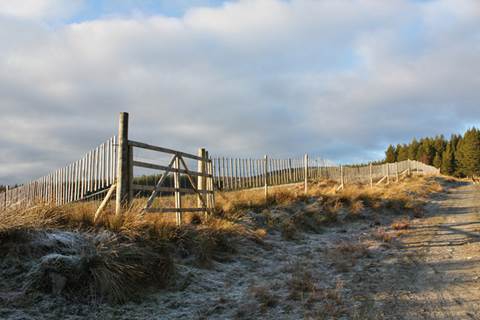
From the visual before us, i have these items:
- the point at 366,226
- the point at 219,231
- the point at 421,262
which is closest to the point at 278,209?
the point at 366,226

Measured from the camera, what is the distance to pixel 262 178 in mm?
17844

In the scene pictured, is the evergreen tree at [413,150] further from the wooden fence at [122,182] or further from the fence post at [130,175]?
the fence post at [130,175]

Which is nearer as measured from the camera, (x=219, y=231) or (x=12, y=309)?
(x=12, y=309)

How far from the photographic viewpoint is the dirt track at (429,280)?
5137 mm

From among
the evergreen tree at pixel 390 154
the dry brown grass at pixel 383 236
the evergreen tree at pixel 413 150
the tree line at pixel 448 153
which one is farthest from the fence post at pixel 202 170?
→ the evergreen tree at pixel 390 154

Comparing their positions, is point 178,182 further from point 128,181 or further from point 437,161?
point 437,161

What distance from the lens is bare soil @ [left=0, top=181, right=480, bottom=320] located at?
195 inches

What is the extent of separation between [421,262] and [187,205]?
618 centimetres

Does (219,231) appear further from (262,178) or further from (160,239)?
(262,178)

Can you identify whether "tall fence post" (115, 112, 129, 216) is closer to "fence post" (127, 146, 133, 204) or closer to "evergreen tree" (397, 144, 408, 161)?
"fence post" (127, 146, 133, 204)

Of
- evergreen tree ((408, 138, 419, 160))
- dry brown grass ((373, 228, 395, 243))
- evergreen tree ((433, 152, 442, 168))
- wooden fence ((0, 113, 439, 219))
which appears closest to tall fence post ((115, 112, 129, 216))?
wooden fence ((0, 113, 439, 219))

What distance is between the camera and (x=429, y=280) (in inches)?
261

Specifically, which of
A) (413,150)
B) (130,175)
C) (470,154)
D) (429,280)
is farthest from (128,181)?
(413,150)

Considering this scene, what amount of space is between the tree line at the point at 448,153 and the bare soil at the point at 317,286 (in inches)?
2841
